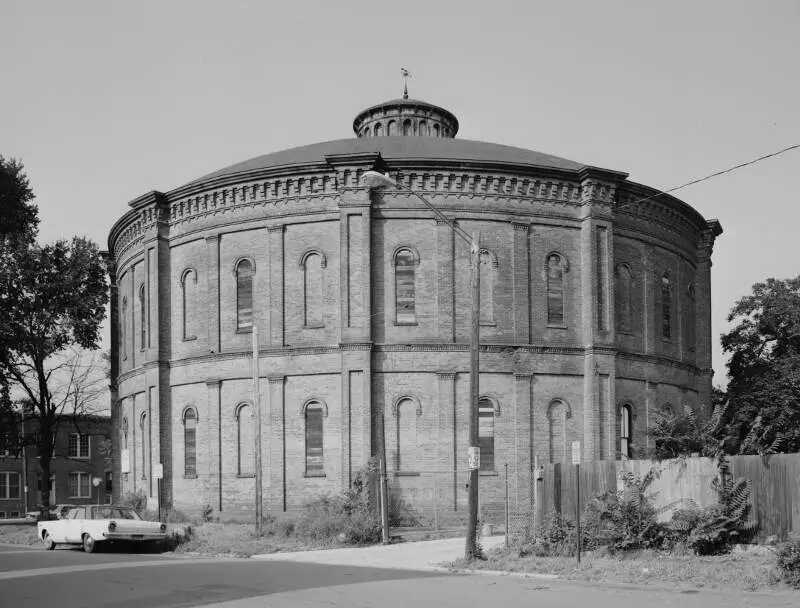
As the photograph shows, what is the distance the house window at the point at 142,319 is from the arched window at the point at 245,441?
6.33 m

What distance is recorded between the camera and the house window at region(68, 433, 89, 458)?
7669cm

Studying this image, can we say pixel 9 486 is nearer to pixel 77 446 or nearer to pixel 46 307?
pixel 77 446

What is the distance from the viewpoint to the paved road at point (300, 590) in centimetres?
1404

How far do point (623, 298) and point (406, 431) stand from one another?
9.54 m

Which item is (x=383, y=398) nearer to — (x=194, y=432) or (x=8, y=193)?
(x=194, y=432)

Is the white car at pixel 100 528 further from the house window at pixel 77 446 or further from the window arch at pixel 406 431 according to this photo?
the house window at pixel 77 446

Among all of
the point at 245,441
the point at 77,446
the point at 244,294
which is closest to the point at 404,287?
the point at 244,294

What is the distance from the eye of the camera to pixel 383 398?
32.9 metres

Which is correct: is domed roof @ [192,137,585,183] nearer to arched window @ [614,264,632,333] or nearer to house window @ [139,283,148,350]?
arched window @ [614,264,632,333]

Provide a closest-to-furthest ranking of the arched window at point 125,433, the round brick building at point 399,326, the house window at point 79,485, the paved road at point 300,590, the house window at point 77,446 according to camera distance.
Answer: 1. the paved road at point 300,590
2. the round brick building at point 399,326
3. the arched window at point 125,433
4. the house window at point 79,485
5. the house window at point 77,446

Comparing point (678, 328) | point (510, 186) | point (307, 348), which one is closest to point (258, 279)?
point (307, 348)

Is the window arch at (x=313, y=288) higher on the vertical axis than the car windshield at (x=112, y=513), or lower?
higher

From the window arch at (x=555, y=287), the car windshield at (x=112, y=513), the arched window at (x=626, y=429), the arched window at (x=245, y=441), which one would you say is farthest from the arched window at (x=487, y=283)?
the car windshield at (x=112, y=513)

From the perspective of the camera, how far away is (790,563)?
50.9ft
